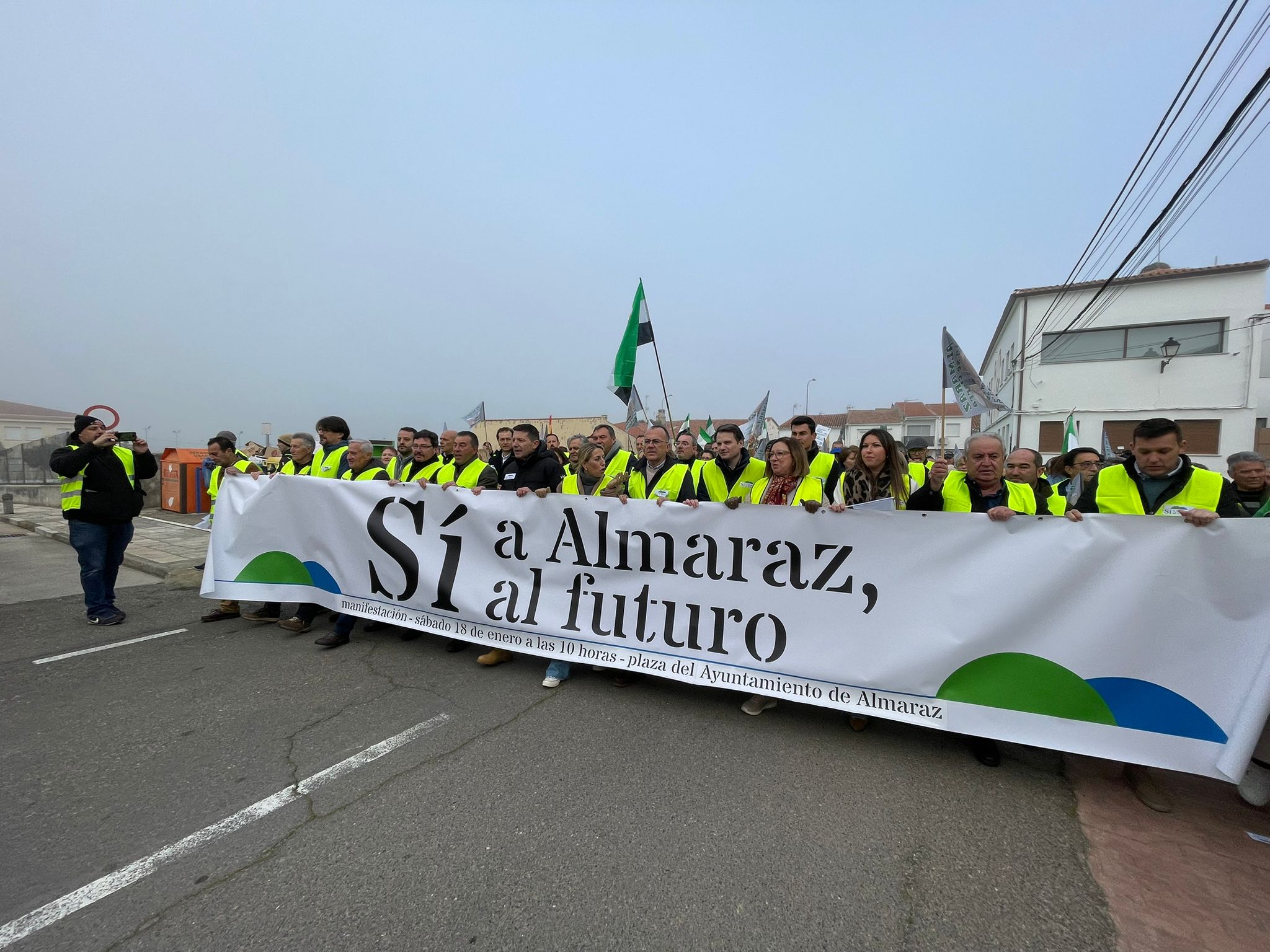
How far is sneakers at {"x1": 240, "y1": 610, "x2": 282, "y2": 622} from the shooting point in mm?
5494

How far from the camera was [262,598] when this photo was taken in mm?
5164

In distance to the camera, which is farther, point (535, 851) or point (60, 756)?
point (60, 756)

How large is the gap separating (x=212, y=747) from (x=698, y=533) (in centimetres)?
301

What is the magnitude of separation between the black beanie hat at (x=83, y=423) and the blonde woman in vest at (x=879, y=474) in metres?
6.61

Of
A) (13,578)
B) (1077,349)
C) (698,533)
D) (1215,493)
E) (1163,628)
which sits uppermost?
(1077,349)

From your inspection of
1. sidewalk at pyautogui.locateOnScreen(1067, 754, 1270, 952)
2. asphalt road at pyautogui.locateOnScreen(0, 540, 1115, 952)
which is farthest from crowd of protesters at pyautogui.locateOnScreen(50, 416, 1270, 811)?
asphalt road at pyautogui.locateOnScreen(0, 540, 1115, 952)

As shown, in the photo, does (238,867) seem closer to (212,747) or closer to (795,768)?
(212,747)

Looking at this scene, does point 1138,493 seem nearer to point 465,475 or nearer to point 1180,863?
point 1180,863

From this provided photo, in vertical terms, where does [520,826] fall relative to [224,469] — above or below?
below

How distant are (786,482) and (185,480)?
48.5 ft

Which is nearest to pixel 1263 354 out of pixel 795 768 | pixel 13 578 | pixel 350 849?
pixel 795 768

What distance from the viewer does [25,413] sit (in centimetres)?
5916

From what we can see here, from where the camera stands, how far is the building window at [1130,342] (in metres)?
19.2

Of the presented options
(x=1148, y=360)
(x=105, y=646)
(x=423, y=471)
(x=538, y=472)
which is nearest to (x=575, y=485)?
(x=538, y=472)
